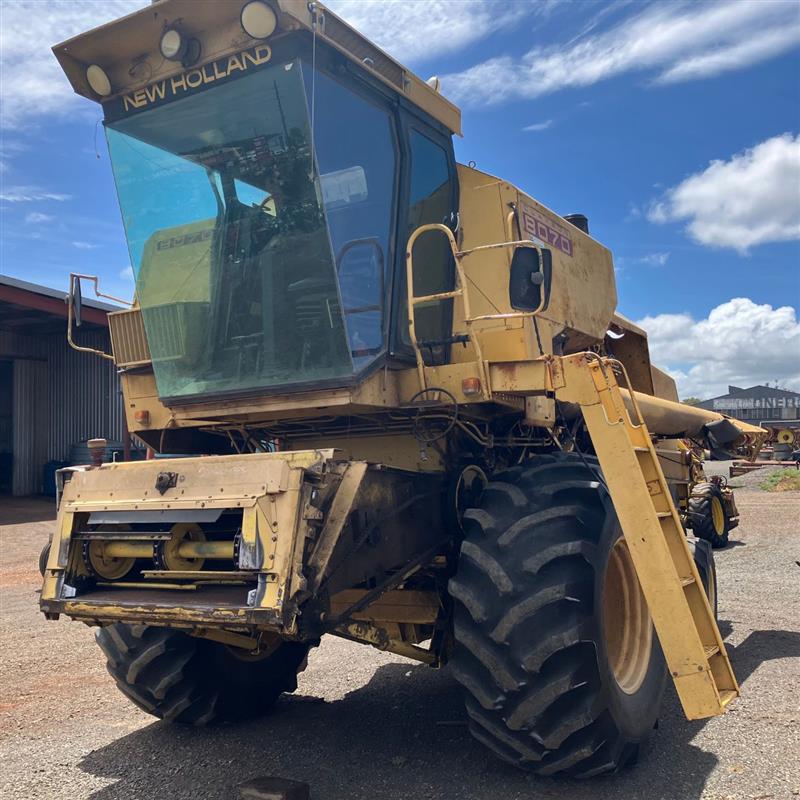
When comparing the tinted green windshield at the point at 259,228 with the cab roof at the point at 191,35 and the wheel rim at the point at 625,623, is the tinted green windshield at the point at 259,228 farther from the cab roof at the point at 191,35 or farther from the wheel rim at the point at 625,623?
the wheel rim at the point at 625,623

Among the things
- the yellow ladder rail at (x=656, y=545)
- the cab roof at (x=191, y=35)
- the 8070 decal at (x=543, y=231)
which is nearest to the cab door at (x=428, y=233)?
the cab roof at (x=191, y=35)

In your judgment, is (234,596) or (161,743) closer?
(234,596)

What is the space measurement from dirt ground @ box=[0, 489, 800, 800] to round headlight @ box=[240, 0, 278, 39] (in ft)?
12.2

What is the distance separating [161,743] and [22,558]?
9838 millimetres

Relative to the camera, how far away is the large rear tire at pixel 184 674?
15.8ft

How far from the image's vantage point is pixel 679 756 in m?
4.43

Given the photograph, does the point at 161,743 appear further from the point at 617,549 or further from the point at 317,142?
the point at 317,142

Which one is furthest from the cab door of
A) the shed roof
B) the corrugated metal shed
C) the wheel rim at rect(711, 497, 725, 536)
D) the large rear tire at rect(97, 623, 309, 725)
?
the corrugated metal shed

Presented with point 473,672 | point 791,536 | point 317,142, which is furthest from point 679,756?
point 791,536

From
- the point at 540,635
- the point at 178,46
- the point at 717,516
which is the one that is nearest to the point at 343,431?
the point at 540,635

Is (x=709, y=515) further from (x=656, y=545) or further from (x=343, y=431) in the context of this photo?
(x=656, y=545)

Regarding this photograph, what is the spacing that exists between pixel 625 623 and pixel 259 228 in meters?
2.93

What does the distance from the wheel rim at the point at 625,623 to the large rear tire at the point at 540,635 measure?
0.35m

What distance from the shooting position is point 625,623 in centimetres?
470
